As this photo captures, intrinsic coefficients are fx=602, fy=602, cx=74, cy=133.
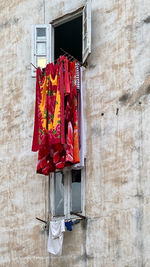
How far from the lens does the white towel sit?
11531 millimetres

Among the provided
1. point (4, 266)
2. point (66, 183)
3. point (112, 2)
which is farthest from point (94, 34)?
point (4, 266)

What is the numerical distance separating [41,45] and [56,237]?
415 cm

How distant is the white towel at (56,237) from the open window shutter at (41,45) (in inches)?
129

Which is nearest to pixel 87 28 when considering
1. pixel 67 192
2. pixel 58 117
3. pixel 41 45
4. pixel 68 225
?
pixel 41 45

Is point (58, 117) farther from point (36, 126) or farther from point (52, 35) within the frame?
point (52, 35)

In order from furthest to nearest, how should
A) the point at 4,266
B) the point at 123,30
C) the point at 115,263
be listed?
the point at 4,266 → the point at 123,30 → the point at 115,263

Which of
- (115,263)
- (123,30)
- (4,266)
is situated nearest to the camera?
(115,263)

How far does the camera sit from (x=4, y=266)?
1298 centimetres

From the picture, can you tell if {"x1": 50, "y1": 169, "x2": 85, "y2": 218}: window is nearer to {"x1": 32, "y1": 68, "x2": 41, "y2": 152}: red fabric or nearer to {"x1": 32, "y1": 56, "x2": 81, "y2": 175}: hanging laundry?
{"x1": 32, "y1": 56, "x2": 81, "y2": 175}: hanging laundry

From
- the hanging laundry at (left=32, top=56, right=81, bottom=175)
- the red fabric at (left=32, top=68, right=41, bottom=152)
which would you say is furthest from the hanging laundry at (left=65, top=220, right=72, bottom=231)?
the red fabric at (left=32, top=68, right=41, bottom=152)

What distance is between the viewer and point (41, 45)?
42.5ft

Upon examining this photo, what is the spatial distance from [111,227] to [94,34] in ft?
12.8

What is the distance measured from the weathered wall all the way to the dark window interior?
101 centimetres

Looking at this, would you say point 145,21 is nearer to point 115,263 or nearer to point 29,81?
point 29,81
